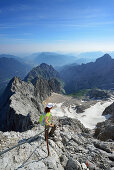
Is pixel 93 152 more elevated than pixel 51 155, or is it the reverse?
pixel 51 155

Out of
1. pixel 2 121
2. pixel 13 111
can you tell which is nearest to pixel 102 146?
pixel 13 111

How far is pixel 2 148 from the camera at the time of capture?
35.5ft

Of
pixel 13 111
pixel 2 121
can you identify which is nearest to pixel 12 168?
pixel 13 111

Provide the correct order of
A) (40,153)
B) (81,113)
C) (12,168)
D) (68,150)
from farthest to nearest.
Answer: (81,113) → (68,150) → (40,153) → (12,168)

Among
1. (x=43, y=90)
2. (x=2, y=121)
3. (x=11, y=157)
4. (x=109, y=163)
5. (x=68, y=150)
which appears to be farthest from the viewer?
(x=43, y=90)

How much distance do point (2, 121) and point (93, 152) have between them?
Result: 4664cm

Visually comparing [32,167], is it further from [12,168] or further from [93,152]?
[93,152]

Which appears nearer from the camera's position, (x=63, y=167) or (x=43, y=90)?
(x=63, y=167)

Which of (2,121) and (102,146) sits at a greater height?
(102,146)

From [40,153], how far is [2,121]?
4667 cm

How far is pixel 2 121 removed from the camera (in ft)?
171

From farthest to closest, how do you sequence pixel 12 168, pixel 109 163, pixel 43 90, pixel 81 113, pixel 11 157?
pixel 43 90
pixel 81 113
pixel 109 163
pixel 11 157
pixel 12 168

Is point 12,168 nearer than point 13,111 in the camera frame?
Yes

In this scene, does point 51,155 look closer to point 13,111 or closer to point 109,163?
point 109,163
